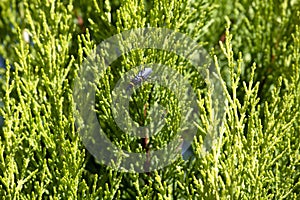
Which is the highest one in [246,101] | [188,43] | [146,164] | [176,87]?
[188,43]

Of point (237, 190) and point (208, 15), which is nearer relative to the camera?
point (237, 190)

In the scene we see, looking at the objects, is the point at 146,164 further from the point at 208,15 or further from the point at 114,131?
the point at 208,15

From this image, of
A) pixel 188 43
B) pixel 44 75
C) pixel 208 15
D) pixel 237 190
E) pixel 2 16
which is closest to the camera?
pixel 237 190

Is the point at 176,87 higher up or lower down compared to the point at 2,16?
lower down

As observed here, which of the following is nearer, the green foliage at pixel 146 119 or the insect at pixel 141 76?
the green foliage at pixel 146 119

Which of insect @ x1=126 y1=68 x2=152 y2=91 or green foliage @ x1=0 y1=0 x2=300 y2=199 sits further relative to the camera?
insect @ x1=126 y1=68 x2=152 y2=91

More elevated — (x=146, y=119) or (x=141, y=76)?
(x=141, y=76)

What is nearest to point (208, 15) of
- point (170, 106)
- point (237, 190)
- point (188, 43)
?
point (188, 43)

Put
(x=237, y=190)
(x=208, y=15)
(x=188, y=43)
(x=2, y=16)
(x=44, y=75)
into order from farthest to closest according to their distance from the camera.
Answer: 1. (x=2, y=16)
2. (x=208, y=15)
3. (x=188, y=43)
4. (x=44, y=75)
5. (x=237, y=190)
